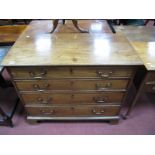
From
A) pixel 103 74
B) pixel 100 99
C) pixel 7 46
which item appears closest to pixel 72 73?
pixel 103 74

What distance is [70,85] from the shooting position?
132 cm

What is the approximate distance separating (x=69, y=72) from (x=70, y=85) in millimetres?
143

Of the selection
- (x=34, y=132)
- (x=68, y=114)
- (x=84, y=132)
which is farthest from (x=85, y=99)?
(x=34, y=132)

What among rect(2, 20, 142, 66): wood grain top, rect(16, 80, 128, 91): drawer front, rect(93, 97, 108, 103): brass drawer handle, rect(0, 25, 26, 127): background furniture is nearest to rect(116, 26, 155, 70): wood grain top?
rect(2, 20, 142, 66): wood grain top

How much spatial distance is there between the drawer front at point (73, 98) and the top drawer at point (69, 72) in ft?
0.71

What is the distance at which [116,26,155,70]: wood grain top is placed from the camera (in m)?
1.24

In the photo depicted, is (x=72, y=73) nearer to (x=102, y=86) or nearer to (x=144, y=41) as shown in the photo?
(x=102, y=86)

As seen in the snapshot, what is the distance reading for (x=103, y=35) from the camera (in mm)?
1479

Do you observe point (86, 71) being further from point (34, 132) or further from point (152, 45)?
point (34, 132)

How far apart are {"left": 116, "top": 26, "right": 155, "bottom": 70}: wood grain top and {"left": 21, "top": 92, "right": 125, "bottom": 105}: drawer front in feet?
1.14

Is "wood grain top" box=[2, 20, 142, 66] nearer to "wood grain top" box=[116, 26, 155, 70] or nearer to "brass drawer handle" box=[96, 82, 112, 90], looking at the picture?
"wood grain top" box=[116, 26, 155, 70]

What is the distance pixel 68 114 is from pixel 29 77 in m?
0.58

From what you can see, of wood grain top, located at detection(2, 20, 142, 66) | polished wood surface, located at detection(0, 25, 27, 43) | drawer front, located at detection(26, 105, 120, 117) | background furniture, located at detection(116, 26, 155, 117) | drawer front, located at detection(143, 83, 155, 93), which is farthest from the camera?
polished wood surface, located at detection(0, 25, 27, 43)
